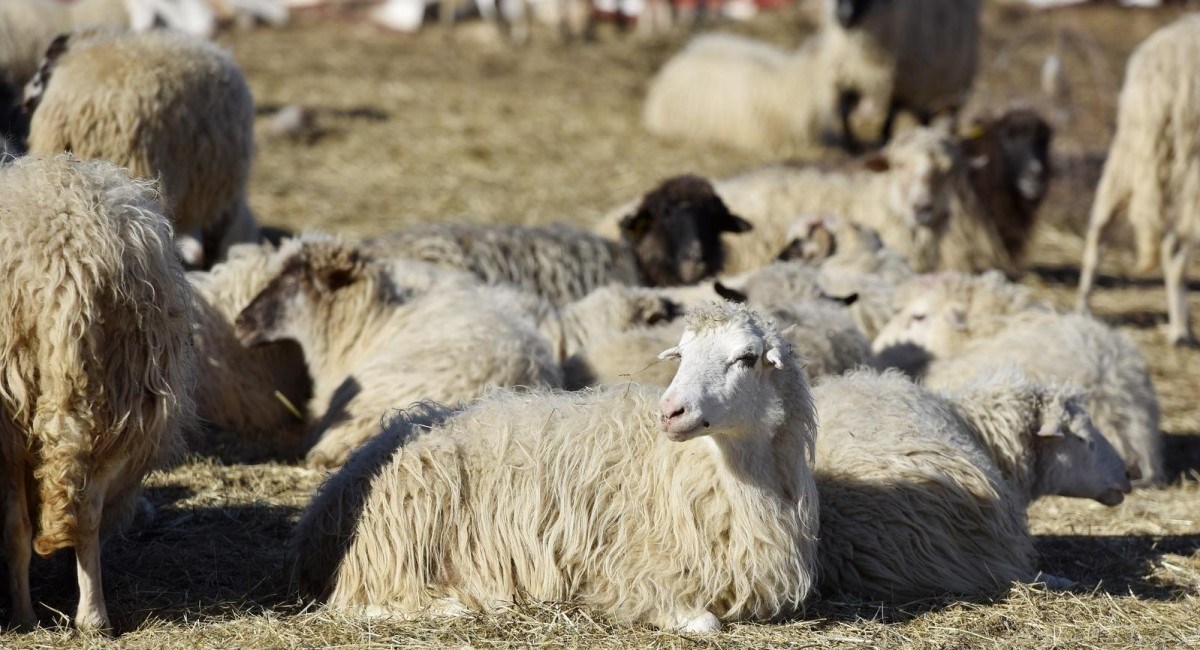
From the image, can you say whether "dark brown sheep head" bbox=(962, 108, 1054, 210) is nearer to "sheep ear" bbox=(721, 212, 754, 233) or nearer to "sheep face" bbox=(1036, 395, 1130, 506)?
"sheep ear" bbox=(721, 212, 754, 233)

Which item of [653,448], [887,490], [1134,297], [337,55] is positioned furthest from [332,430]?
[337,55]

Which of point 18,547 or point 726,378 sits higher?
point 726,378

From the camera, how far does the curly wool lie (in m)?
3.80

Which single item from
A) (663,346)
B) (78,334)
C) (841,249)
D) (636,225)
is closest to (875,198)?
(841,249)

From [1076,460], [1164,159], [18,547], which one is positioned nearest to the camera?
[18,547]

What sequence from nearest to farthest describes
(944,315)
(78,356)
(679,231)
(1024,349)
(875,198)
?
1. (78,356)
2. (1024,349)
3. (944,315)
4. (679,231)
5. (875,198)

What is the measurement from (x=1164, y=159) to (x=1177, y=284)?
811mm

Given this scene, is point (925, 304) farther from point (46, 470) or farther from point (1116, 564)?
point (46, 470)

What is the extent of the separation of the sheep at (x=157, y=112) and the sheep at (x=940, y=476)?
10.8 ft

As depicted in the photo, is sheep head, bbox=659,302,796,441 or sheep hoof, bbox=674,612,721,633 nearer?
sheep head, bbox=659,302,796,441

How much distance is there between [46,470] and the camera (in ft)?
12.6

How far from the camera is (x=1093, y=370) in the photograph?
643 cm

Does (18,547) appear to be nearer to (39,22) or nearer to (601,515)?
(601,515)

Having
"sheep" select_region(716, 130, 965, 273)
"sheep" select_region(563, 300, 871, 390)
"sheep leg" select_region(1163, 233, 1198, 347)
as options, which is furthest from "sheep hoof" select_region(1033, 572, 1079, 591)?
"sheep leg" select_region(1163, 233, 1198, 347)
